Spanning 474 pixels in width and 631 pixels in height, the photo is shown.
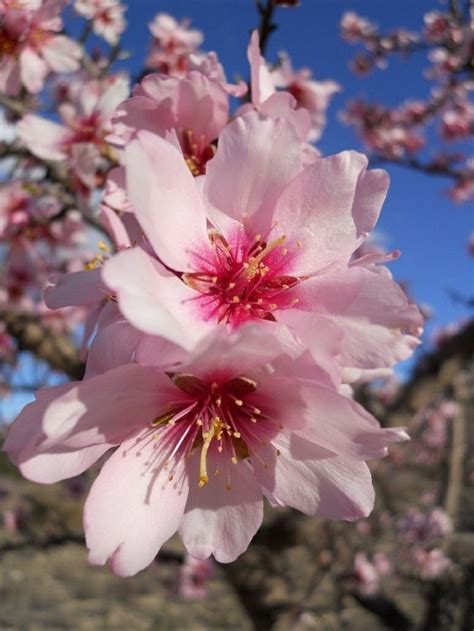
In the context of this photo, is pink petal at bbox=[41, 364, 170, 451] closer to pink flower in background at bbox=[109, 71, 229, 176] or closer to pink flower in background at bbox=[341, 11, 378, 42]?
pink flower in background at bbox=[109, 71, 229, 176]

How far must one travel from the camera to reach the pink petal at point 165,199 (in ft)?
1.85

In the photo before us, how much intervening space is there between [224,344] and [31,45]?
139 cm

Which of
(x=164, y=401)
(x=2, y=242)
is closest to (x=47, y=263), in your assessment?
(x=2, y=242)

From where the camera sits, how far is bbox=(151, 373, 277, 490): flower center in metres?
0.68

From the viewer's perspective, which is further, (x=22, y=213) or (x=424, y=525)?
(x=424, y=525)

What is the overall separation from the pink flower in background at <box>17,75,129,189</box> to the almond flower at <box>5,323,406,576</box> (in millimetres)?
755

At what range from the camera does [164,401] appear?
676mm

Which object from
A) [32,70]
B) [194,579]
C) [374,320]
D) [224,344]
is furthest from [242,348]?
[194,579]

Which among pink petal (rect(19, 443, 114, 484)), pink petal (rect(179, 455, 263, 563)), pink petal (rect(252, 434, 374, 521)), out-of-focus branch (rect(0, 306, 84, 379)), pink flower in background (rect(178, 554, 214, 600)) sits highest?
pink petal (rect(19, 443, 114, 484))

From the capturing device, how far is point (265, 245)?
747mm

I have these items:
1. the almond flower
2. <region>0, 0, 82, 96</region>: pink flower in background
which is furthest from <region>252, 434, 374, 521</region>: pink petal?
<region>0, 0, 82, 96</region>: pink flower in background

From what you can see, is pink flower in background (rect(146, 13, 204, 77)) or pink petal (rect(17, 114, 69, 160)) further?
pink flower in background (rect(146, 13, 204, 77))

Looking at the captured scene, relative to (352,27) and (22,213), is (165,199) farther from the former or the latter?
(352,27)

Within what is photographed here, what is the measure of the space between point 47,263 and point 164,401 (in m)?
2.59
